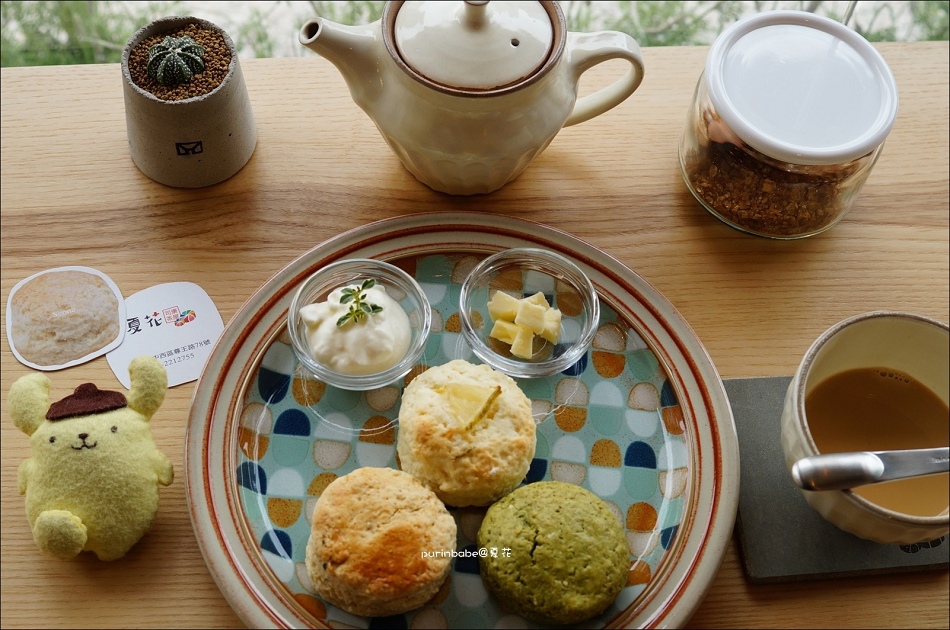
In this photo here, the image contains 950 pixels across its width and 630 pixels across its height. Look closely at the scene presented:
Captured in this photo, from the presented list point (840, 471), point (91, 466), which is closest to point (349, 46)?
point (91, 466)

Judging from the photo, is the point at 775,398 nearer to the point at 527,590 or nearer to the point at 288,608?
the point at 527,590

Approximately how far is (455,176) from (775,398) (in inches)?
21.6

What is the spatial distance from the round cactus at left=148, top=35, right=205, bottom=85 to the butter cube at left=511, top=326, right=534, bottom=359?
1.90 ft

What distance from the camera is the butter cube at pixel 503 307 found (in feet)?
3.82

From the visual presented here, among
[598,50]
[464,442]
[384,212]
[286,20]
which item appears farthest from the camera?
[286,20]

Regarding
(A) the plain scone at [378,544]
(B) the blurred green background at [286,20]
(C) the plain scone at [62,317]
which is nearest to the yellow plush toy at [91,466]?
(C) the plain scone at [62,317]

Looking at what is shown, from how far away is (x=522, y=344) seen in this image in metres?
1.15

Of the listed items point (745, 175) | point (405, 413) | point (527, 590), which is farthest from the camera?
point (745, 175)

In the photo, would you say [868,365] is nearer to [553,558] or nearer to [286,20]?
[553,558]

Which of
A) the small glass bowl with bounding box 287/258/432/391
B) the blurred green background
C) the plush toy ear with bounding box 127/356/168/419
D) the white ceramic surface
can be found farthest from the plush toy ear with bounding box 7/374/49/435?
the blurred green background

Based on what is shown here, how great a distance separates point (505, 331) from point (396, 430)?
204 millimetres

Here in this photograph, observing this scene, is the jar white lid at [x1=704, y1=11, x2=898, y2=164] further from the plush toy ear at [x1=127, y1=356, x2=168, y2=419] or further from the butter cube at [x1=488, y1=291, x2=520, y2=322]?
the plush toy ear at [x1=127, y1=356, x2=168, y2=419]

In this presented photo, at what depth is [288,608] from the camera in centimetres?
98

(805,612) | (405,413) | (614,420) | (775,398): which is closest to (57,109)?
(405,413)
